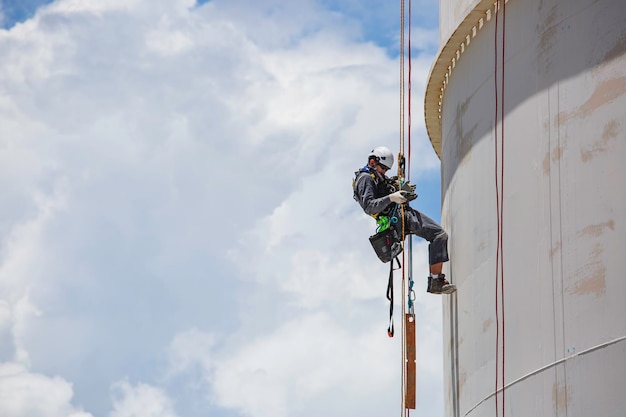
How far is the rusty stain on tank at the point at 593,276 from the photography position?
11539 millimetres

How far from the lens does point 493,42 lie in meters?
14.2

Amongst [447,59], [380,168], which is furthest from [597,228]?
[447,59]

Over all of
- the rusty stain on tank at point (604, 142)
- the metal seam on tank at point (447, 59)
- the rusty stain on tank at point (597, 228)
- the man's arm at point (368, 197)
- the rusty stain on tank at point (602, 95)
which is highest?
the metal seam on tank at point (447, 59)

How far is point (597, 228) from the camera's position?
11688mm

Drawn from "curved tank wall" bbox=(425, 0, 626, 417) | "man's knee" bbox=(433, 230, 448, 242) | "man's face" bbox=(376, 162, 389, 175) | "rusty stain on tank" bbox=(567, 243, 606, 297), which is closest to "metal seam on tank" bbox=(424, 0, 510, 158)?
"curved tank wall" bbox=(425, 0, 626, 417)

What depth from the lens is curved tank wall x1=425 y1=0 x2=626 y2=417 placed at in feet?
37.9

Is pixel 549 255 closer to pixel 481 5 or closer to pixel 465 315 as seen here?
pixel 465 315

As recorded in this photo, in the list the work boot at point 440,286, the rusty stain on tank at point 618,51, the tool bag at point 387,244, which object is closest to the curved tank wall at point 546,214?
the rusty stain on tank at point 618,51

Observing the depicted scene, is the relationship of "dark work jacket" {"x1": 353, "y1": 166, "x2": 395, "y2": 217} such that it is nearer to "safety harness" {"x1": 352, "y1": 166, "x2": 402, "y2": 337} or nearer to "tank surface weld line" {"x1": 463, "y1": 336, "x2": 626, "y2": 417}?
"safety harness" {"x1": 352, "y1": 166, "x2": 402, "y2": 337}

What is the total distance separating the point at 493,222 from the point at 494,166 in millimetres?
614

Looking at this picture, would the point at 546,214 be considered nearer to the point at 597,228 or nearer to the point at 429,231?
the point at 597,228

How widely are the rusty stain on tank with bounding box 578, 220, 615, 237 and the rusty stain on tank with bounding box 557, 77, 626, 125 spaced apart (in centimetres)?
109

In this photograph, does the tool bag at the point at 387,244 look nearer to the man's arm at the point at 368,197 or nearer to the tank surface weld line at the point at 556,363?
the man's arm at the point at 368,197

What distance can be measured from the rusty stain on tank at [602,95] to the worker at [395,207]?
129 inches
